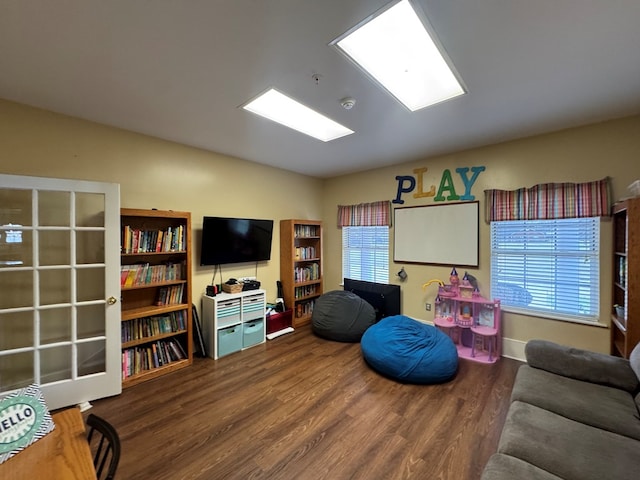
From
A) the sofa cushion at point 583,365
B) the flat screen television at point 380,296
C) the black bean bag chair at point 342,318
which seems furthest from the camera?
the flat screen television at point 380,296

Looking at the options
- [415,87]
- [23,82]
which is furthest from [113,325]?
[415,87]

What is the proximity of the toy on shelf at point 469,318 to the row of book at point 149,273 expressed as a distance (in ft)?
10.7

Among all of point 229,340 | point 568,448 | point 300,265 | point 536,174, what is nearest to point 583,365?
point 568,448

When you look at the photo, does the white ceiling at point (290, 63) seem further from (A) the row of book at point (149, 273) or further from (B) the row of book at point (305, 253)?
(B) the row of book at point (305, 253)

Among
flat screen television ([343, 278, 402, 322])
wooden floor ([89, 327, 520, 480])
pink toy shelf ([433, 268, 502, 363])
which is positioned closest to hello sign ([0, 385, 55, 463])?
wooden floor ([89, 327, 520, 480])

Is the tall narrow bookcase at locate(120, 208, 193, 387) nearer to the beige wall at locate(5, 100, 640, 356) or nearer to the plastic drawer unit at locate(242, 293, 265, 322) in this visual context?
the beige wall at locate(5, 100, 640, 356)

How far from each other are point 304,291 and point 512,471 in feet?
11.8

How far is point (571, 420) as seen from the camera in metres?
1.55

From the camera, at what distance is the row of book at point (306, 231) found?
4.46 meters

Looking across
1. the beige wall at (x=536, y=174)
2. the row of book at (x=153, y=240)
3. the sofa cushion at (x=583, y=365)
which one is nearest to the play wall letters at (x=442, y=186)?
the beige wall at (x=536, y=174)

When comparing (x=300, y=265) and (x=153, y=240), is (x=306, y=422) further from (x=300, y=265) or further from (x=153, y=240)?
(x=300, y=265)

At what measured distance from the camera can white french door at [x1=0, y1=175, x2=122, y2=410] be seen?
2.21 meters

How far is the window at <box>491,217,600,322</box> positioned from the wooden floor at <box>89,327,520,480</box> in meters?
0.81

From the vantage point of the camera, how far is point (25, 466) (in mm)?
951
